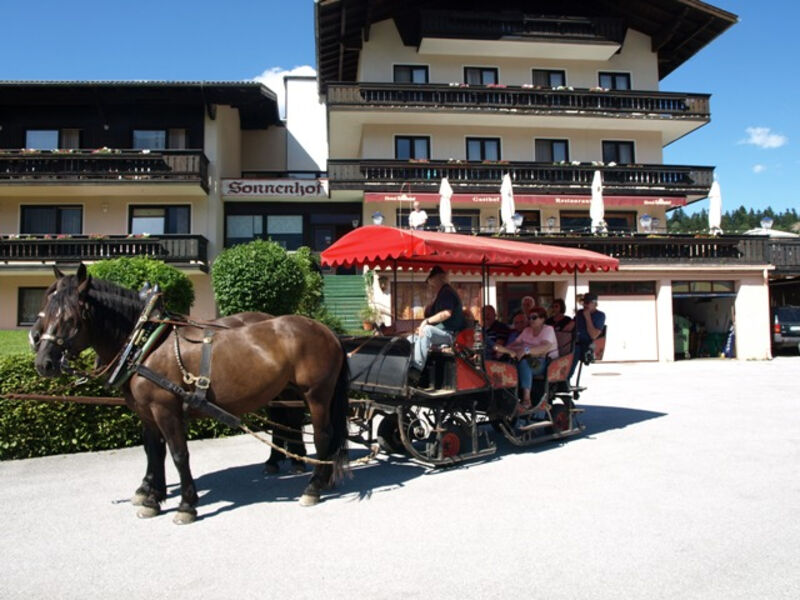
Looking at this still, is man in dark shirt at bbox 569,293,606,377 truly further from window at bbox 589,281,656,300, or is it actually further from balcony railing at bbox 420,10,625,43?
balcony railing at bbox 420,10,625,43

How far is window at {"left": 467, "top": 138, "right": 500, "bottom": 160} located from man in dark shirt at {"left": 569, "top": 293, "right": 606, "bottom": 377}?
57.1 ft

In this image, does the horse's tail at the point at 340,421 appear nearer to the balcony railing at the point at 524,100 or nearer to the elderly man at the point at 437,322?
the elderly man at the point at 437,322

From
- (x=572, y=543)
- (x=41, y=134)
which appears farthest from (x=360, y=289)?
(x=572, y=543)

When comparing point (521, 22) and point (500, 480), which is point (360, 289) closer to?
point (521, 22)

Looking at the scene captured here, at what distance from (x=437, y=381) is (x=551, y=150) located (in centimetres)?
2150

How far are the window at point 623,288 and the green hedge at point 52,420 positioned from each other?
1747 centimetres

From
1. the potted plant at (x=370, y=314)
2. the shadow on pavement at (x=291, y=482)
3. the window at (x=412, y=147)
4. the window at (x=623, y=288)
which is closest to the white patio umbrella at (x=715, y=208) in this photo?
the window at (x=623, y=288)

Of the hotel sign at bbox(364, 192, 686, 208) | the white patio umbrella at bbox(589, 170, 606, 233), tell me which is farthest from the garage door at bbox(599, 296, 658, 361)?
the hotel sign at bbox(364, 192, 686, 208)

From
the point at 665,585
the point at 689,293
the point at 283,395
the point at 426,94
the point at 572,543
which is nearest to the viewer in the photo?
the point at 665,585

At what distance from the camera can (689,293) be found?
72.9 ft

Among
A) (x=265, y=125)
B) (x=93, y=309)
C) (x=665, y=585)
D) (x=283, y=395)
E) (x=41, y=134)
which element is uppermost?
(x=265, y=125)

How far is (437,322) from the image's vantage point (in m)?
6.98

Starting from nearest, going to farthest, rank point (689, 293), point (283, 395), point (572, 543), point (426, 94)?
point (572, 543)
point (283, 395)
point (689, 293)
point (426, 94)

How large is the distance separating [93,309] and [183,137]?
21735mm
